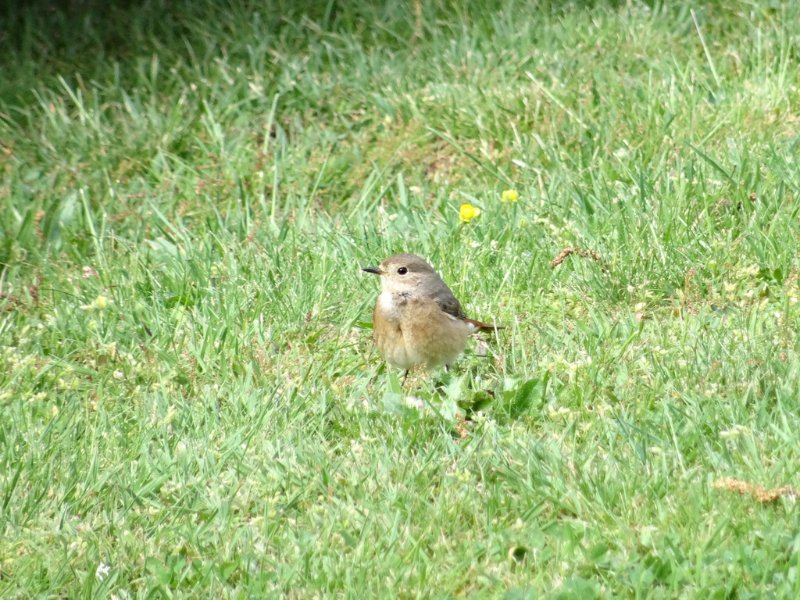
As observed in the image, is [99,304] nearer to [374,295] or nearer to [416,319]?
[374,295]

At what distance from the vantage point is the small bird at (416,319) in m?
5.38

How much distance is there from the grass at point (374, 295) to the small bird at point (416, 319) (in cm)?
16

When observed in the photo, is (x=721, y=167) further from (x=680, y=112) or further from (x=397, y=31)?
(x=397, y=31)

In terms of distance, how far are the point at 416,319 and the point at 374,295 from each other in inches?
24.8

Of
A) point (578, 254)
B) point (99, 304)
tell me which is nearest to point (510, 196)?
point (578, 254)

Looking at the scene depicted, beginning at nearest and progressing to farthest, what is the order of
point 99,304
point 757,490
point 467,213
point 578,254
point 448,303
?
1. point 757,490
2. point 448,303
3. point 578,254
4. point 99,304
5. point 467,213

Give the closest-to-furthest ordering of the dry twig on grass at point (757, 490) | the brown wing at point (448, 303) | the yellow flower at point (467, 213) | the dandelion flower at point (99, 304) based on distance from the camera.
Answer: the dry twig on grass at point (757, 490)
the brown wing at point (448, 303)
the dandelion flower at point (99, 304)
the yellow flower at point (467, 213)

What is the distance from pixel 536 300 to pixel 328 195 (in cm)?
207

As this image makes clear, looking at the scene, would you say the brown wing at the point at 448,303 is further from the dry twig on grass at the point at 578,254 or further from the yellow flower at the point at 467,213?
the yellow flower at the point at 467,213

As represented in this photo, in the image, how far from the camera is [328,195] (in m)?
7.44

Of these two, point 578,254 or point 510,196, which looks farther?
point 510,196

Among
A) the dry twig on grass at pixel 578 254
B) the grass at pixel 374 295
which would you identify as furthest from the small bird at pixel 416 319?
the dry twig on grass at pixel 578 254

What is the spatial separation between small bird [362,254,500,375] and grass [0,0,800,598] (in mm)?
161

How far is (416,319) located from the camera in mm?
5418
